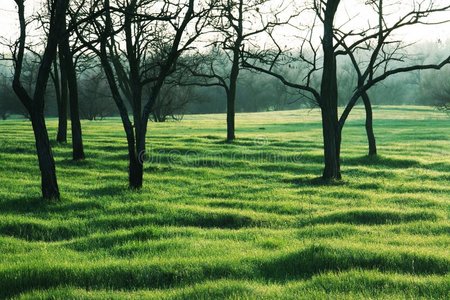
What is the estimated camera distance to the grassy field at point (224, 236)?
668 centimetres

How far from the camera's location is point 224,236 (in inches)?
373

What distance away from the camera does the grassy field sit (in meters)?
6.68

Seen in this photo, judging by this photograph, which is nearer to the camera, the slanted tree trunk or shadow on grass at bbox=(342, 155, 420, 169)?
the slanted tree trunk

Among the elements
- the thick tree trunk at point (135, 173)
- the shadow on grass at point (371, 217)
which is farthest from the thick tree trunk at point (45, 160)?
the shadow on grass at point (371, 217)

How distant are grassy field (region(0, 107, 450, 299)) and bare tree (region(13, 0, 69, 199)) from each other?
71cm

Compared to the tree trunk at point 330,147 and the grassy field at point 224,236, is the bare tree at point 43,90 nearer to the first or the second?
the grassy field at point 224,236

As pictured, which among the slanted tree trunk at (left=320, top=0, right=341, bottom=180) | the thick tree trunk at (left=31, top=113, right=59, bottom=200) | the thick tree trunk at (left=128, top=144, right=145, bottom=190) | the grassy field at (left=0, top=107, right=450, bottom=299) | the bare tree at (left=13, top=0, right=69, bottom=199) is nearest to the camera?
the grassy field at (left=0, top=107, right=450, bottom=299)

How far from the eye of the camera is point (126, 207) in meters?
12.0

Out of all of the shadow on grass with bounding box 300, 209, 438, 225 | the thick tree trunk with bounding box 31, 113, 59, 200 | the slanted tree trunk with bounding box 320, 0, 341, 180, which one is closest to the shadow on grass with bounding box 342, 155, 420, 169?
the slanted tree trunk with bounding box 320, 0, 341, 180

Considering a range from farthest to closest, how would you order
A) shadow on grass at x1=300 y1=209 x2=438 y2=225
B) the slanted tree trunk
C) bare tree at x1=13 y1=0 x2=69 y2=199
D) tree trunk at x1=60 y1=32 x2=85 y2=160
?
tree trunk at x1=60 y1=32 x2=85 y2=160, the slanted tree trunk, bare tree at x1=13 y1=0 x2=69 y2=199, shadow on grass at x1=300 y1=209 x2=438 y2=225

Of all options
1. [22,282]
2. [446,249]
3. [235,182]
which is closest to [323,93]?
[235,182]

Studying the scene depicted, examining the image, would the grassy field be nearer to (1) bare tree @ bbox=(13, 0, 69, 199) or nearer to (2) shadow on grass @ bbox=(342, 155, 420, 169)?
(1) bare tree @ bbox=(13, 0, 69, 199)

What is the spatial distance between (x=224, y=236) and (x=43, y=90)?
20.0 ft

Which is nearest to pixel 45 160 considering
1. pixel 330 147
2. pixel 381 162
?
pixel 330 147
